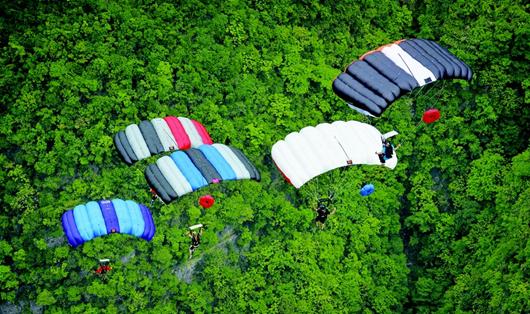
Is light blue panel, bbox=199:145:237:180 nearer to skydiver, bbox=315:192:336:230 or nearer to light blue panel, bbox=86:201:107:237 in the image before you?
light blue panel, bbox=86:201:107:237

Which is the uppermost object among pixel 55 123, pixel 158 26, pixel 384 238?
pixel 158 26

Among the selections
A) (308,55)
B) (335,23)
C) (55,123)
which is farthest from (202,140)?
(335,23)

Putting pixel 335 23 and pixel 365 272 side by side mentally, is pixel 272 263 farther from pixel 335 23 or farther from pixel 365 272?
pixel 335 23

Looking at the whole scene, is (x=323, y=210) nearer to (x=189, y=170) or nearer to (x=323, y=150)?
(x=323, y=150)

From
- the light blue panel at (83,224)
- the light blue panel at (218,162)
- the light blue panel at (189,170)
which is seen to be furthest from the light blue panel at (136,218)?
the light blue panel at (218,162)

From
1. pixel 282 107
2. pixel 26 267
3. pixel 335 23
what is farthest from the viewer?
pixel 335 23

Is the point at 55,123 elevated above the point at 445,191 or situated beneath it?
elevated above

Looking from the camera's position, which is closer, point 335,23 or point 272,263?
point 272,263

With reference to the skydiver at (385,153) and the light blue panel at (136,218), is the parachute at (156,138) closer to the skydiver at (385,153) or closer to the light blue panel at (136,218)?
the light blue panel at (136,218)
